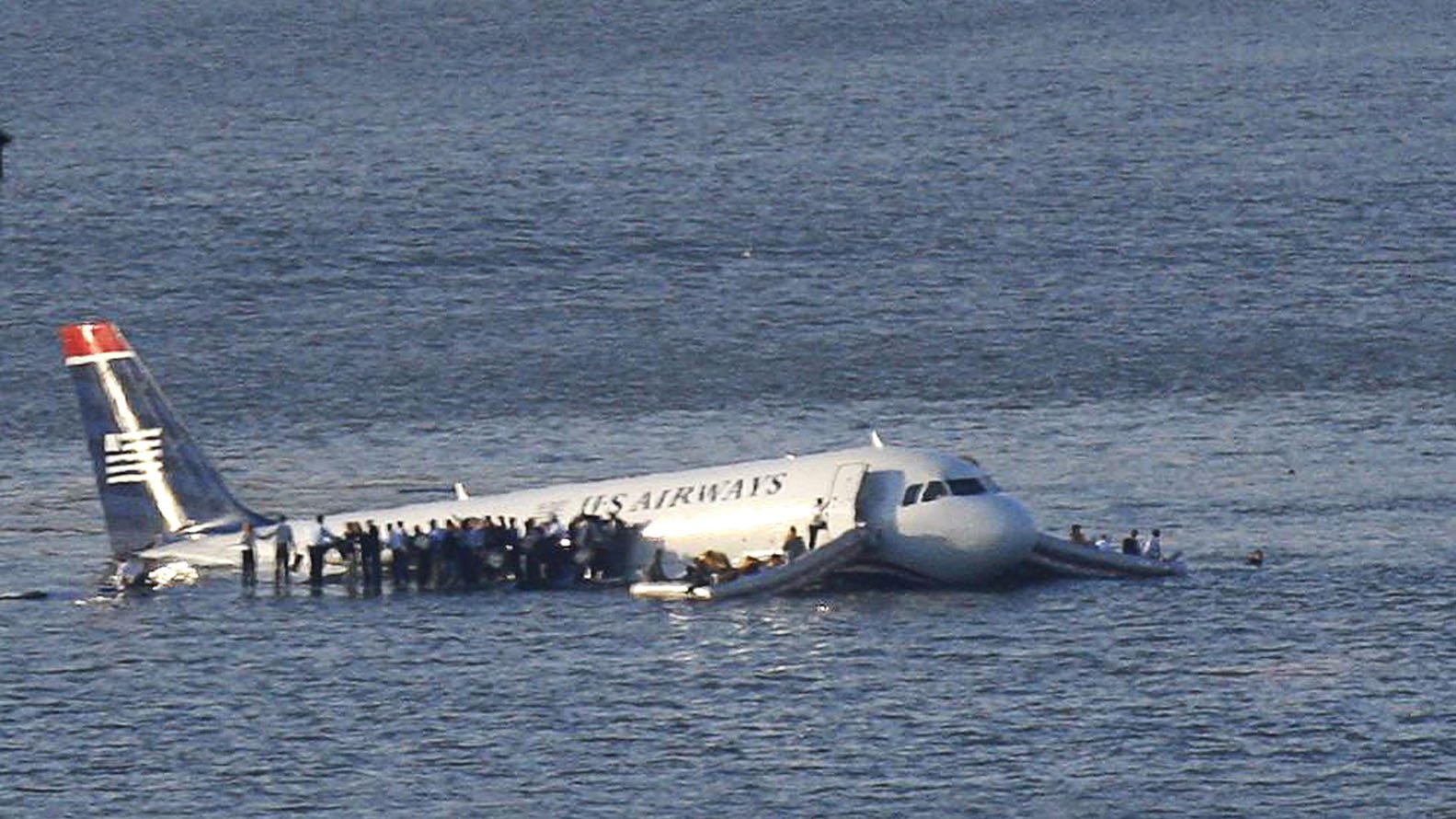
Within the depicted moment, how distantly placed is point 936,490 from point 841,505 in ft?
9.43

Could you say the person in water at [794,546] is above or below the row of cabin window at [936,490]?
below

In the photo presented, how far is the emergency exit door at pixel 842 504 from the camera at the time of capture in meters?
100

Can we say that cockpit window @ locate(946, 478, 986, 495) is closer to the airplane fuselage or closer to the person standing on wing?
the airplane fuselage

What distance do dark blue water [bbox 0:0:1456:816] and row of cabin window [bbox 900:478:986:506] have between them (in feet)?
10.6

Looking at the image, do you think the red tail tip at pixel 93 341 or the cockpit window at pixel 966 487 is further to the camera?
the red tail tip at pixel 93 341

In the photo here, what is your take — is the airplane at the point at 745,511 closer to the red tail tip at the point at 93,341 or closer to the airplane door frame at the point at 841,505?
the airplane door frame at the point at 841,505

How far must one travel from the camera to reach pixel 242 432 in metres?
138

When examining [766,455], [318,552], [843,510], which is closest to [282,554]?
[318,552]

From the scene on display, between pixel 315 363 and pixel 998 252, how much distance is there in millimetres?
42554

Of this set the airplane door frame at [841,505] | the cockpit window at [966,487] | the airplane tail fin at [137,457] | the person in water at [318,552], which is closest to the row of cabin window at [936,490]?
the cockpit window at [966,487]

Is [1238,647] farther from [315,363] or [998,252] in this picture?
[998,252]

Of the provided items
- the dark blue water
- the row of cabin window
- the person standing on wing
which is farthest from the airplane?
the dark blue water

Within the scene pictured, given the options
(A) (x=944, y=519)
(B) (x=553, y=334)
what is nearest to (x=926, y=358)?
(B) (x=553, y=334)

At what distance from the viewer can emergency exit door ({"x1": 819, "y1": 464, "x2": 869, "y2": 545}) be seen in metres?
100
